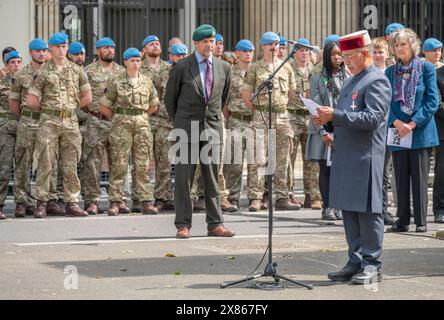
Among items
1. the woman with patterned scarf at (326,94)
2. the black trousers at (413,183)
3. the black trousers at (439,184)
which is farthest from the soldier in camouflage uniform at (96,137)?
the black trousers at (413,183)

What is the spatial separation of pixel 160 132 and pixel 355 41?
23.8 ft

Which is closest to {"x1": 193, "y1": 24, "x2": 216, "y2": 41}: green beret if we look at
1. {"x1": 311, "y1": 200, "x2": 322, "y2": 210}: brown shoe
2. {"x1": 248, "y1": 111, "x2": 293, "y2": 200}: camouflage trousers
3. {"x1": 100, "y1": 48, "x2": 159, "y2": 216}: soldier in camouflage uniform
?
{"x1": 100, "y1": 48, "x2": 159, "y2": 216}: soldier in camouflage uniform

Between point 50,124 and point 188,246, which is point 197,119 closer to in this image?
point 188,246

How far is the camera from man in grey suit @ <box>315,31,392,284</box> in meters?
10.3

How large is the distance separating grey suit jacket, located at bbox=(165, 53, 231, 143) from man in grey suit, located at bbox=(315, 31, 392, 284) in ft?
11.5

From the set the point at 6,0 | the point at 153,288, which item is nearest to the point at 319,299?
the point at 153,288

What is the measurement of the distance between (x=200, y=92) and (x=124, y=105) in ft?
9.29

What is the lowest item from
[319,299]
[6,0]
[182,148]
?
[319,299]

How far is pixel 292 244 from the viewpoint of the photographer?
1305cm

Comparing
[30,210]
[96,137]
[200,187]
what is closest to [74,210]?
[30,210]

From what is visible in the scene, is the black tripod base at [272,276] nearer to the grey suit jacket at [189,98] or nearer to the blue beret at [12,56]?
the grey suit jacket at [189,98]

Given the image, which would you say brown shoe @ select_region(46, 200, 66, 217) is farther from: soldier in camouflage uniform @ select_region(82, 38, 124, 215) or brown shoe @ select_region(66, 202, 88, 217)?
soldier in camouflage uniform @ select_region(82, 38, 124, 215)

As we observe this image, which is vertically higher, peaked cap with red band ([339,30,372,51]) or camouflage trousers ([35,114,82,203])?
peaked cap with red band ([339,30,372,51])

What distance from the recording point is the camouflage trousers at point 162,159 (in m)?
17.2
